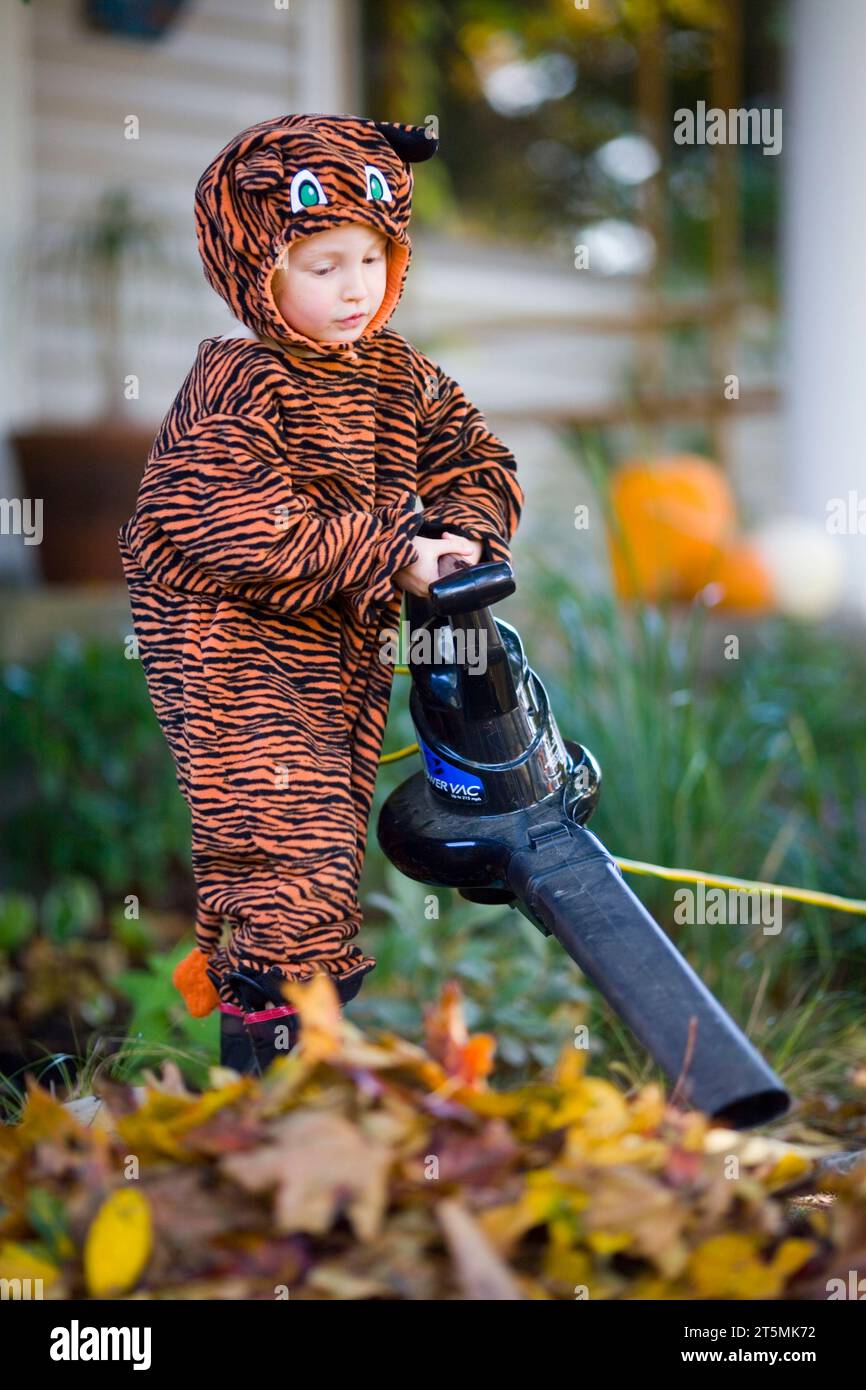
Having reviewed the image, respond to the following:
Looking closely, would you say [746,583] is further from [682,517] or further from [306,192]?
[306,192]

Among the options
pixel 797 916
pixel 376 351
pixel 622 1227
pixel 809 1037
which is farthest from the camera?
pixel 797 916

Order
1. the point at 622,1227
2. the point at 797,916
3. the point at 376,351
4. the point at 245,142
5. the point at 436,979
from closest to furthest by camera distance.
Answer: the point at 622,1227, the point at 245,142, the point at 376,351, the point at 436,979, the point at 797,916

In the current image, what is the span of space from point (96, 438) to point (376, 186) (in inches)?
108

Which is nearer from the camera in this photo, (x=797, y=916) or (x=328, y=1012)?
(x=328, y=1012)

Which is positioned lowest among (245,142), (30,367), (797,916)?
(797,916)

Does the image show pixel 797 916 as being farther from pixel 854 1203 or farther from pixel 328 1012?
pixel 328 1012

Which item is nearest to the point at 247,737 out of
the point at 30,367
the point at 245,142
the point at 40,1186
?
the point at 40,1186

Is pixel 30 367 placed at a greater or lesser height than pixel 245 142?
greater

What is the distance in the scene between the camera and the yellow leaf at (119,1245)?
3.10ft

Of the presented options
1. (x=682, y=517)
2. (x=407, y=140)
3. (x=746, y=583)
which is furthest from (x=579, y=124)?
(x=407, y=140)

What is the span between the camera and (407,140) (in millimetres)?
1336

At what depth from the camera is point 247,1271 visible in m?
0.96

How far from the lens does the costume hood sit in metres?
1.25
